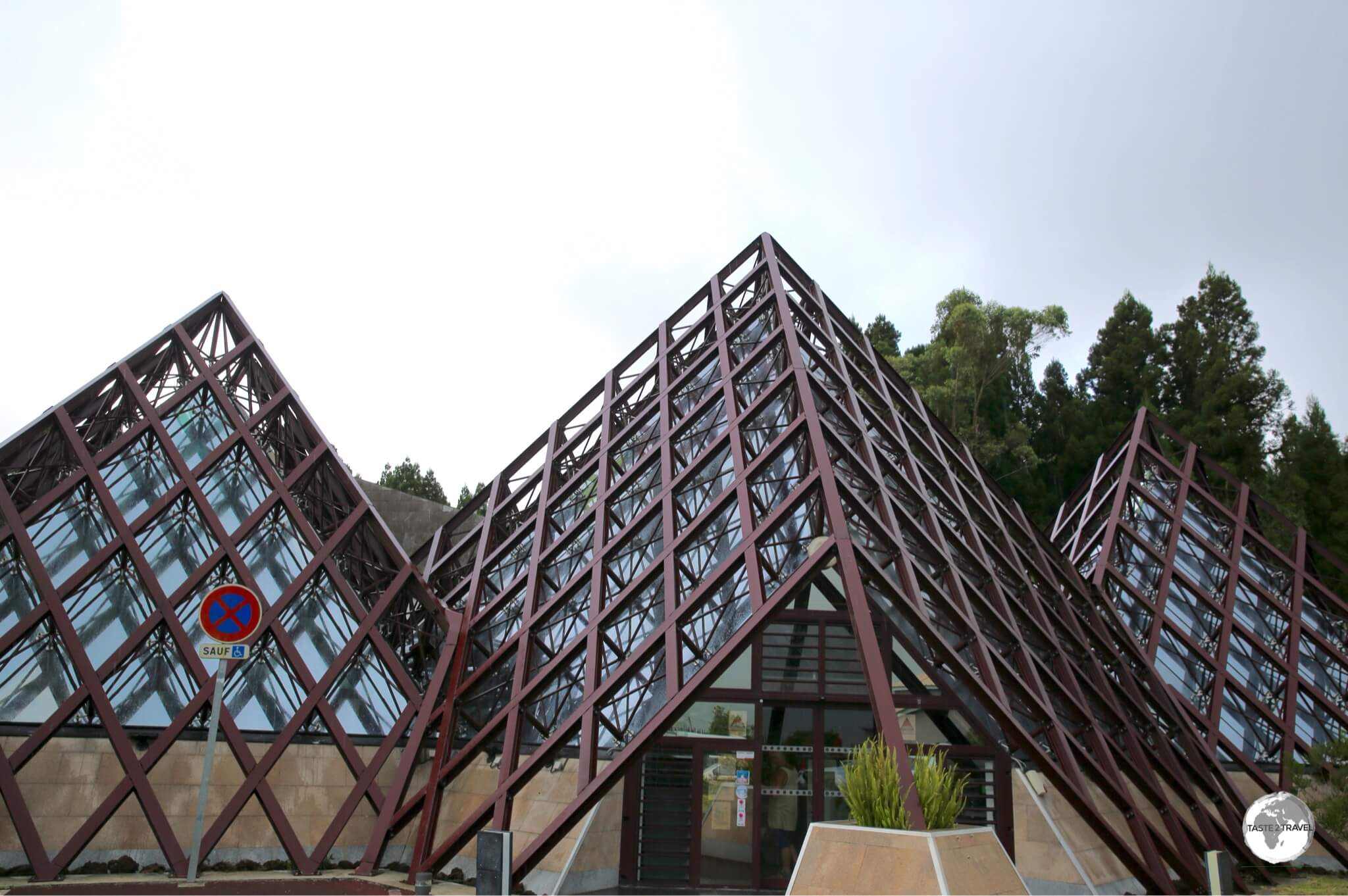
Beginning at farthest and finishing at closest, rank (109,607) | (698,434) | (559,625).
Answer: (698,434), (559,625), (109,607)

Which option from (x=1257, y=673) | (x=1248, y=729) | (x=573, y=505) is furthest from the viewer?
(x=1257, y=673)

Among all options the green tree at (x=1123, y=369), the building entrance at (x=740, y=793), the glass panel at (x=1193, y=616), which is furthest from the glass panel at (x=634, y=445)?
the green tree at (x=1123, y=369)

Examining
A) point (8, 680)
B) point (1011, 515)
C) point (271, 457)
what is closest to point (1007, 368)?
point (1011, 515)

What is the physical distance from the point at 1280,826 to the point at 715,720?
26.8ft

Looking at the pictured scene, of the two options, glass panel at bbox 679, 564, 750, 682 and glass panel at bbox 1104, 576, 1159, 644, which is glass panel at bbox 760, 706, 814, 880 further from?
glass panel at bbox 1104, 576, 1159, 644

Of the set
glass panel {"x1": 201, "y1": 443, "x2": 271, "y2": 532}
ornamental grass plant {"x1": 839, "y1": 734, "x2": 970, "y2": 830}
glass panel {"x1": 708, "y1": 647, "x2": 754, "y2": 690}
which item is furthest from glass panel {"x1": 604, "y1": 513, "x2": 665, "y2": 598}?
ornamental grass plant {"x1": 839, "y1": 734, "x2": 970, "y2": 830}

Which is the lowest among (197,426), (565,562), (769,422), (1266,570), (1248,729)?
(1248,729)

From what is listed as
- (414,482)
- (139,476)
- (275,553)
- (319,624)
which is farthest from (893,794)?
(414,482)

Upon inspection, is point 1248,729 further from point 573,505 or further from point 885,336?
point 885,336

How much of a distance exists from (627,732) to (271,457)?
11376 mm

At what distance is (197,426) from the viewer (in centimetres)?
1973

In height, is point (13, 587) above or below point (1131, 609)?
below

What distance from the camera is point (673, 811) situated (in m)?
15.7

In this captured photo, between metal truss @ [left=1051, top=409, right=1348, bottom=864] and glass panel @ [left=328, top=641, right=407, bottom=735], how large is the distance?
17.6 meters
